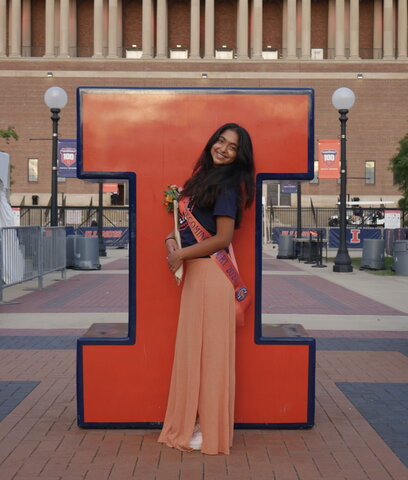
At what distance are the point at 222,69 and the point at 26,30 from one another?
55.2ft

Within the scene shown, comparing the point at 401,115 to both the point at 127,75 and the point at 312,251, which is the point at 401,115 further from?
the point at 312,251

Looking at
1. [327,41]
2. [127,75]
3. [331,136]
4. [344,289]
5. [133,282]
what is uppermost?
[327,41]

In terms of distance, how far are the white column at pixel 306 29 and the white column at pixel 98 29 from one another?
1637cm

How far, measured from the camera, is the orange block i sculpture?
488 cm

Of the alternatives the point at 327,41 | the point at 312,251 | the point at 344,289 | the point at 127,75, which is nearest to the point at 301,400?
the point at 344,289

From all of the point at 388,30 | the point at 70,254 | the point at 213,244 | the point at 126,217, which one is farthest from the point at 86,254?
the point at 388,30

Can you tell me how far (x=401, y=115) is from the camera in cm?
5500

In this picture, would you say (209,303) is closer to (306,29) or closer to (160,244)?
(160,244)

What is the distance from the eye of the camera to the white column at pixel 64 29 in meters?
54.8

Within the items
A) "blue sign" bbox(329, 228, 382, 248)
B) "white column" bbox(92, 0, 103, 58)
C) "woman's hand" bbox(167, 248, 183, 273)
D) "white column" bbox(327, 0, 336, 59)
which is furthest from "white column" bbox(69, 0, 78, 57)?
"woman's hand" bbox(167, 248, 183, 273)

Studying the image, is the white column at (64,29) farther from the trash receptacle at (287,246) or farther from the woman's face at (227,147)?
the woman's face at (227,147)

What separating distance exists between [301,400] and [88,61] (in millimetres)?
52714

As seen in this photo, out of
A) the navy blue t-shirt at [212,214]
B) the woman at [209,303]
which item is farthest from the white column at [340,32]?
the navy blue t-shirt at [212,214]

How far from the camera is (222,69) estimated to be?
2133 inches
